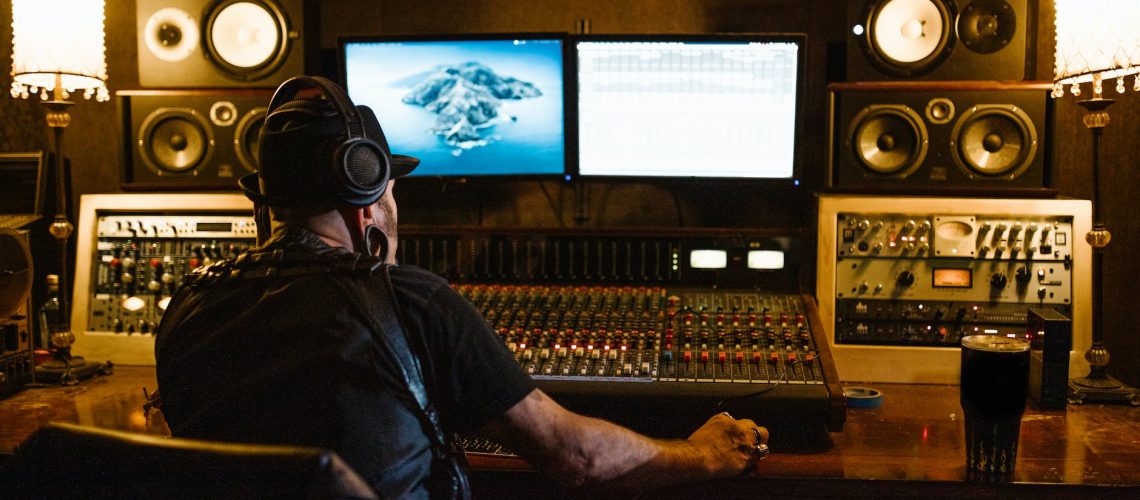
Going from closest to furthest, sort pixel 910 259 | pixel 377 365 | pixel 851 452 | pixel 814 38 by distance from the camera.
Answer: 1. pixel 377 365
2. pixel 851 452
3. pixel 910 259
4. pixel 814 38

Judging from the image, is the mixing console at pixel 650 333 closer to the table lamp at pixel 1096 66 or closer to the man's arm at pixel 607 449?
the man's arm at pixel 607 449

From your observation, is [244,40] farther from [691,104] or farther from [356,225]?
[356,225]

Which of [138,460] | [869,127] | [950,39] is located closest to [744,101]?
[869,127]

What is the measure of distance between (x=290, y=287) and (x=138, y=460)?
1.57 ft

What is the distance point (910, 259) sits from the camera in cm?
217

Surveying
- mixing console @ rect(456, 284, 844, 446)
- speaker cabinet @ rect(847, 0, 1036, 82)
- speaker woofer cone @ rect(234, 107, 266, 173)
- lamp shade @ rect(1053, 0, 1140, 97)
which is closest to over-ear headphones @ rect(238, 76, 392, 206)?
mixing console @ rect(456, 284, 844, 446)

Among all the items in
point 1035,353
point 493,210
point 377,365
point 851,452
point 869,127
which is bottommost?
point 851,452

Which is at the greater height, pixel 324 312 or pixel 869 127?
pixel 869 127

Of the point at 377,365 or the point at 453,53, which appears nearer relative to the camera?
the point at 377,365

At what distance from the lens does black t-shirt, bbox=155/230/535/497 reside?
112 centimetres

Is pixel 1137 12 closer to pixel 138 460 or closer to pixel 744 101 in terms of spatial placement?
pixel 744 101

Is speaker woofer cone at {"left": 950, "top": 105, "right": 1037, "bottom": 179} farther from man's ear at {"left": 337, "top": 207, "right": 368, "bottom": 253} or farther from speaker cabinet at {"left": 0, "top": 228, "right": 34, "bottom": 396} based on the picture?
speaker cabinet at {"left": 0, "top": 228, "right": 34, "bottom": 396}

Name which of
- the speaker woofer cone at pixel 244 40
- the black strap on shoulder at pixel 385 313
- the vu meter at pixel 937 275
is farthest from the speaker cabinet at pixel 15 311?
the vu meter at pixel 937 275

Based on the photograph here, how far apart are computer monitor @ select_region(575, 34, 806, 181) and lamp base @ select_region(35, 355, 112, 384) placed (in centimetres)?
133
